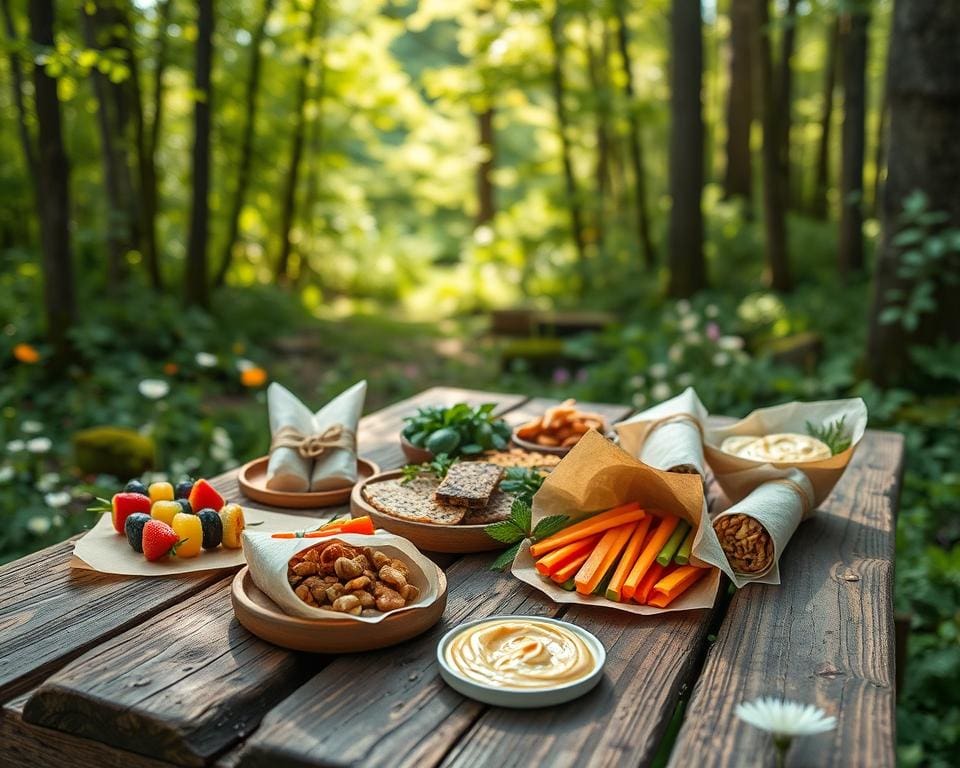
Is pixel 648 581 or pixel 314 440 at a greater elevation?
pixel 314 440

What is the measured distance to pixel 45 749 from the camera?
5.19 feet

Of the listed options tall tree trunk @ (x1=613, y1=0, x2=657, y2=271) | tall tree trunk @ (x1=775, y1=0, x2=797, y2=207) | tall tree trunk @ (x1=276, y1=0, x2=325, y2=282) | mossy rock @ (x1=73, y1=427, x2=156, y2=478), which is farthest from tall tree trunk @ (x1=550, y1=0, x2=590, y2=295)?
mossy rock @ (x1=73, y1=427, x2=156, y2=478)

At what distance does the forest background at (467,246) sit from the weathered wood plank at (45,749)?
1.88 m

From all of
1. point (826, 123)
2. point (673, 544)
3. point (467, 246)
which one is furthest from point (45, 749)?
point (467, 246)

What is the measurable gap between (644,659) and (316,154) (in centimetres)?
1114

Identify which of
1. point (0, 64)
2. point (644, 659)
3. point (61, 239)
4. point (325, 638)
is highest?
point (0, 64)

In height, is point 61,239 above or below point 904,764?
above

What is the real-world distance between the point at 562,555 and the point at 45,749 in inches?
41.1

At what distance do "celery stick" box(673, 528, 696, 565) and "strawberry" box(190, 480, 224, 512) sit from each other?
3.55 ft

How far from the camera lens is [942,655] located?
119 inches

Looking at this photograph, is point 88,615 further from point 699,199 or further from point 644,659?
point 699,199

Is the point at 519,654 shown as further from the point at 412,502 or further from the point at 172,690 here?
the point at 412,502

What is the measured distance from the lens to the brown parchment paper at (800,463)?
238 centimetres

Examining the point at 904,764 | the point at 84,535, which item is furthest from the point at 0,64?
the point at 904,764
